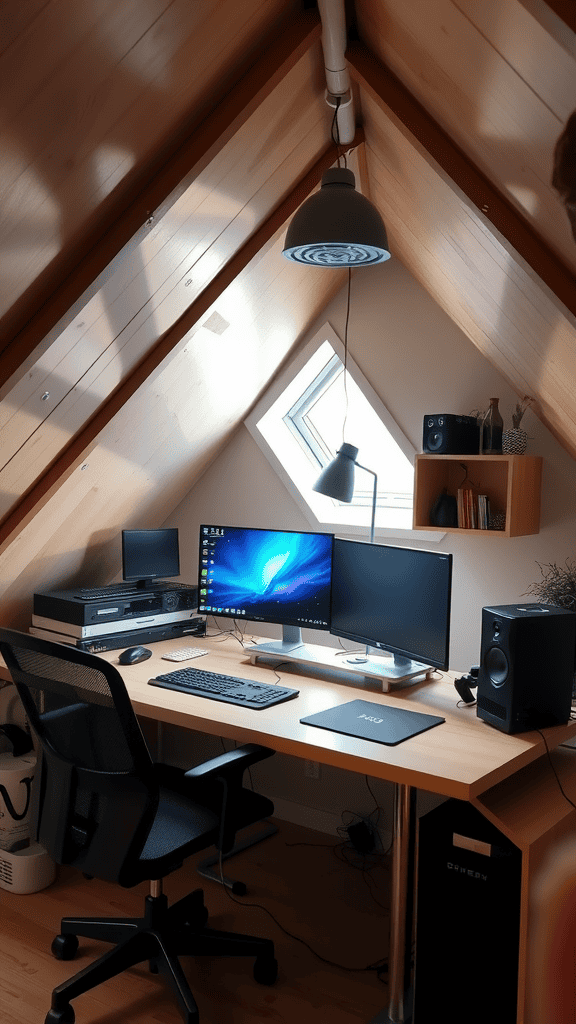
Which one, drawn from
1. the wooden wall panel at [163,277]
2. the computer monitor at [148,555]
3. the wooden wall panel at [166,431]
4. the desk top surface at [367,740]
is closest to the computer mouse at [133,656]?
the desk top surface at [367,740]

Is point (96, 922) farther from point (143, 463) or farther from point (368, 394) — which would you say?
point (368, 394)

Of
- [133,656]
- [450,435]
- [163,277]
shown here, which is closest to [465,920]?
[133,656]

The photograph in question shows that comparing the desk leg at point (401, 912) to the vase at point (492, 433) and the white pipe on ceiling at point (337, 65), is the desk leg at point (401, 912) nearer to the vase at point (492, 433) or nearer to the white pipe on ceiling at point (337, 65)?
the vase at point (492, 433)

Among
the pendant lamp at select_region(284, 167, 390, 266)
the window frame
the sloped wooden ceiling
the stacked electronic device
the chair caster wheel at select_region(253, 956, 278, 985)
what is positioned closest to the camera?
the sloped wooden ceiling

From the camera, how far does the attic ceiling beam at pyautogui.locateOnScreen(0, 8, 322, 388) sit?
1.97 m

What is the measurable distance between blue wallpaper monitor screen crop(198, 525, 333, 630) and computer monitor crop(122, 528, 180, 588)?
1.14ft

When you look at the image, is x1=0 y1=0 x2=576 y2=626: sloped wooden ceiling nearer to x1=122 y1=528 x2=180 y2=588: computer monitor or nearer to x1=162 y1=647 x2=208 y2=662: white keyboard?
x1=122 y1=528 x2=180 y2=588: computer monitor

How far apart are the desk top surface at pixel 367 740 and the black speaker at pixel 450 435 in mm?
785

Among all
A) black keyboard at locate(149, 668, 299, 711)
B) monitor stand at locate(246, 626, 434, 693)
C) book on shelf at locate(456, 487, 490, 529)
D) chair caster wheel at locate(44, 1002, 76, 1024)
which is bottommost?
chair caster wheel at locate(44, 1002, 76, 1024)

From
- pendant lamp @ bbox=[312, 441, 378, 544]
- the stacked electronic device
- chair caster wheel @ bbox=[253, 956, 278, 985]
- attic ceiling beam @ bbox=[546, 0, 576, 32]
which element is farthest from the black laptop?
attic ceiling beam @ bbox=[546, 0, 576, 32]

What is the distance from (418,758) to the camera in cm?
193

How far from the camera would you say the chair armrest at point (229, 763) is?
6.79 feet

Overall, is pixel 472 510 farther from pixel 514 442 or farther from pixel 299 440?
pixel 299 440

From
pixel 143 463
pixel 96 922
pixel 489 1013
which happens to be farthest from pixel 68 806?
pixel 143 463
